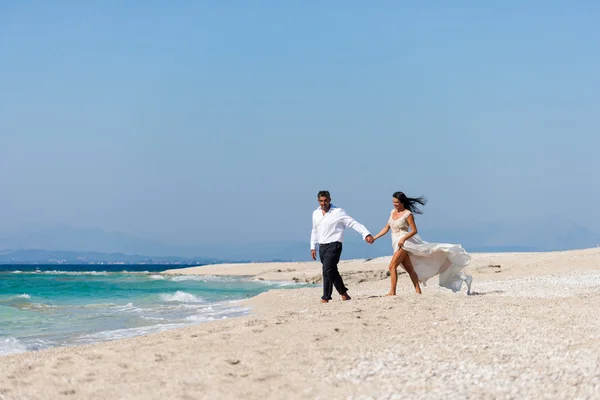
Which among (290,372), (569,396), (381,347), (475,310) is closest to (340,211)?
(475,310)

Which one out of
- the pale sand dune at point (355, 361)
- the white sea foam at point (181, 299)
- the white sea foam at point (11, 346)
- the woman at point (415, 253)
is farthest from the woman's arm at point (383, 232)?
the white sea foam at point (181, 299)

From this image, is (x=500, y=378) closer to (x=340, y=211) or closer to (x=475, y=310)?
(x=475, y=310)

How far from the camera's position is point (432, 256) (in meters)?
13.3

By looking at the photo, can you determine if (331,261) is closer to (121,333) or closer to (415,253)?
(415,253)

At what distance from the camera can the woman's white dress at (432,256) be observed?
12508 mm

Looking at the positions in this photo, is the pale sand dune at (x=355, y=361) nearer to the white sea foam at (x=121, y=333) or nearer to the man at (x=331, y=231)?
the man at (x=331, y=231)

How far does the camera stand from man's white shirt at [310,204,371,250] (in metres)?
12.7

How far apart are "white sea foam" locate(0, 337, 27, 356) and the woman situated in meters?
6.70

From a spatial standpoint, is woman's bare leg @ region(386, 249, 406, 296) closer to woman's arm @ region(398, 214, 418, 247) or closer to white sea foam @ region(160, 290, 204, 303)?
woman's arm @ region(398, 214, 418, 247)

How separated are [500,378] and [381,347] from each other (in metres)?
1.51

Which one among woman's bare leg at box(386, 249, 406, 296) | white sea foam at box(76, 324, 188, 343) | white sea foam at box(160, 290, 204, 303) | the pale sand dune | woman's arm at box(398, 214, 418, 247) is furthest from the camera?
white sea foam at box(160, 290, 204, 303)

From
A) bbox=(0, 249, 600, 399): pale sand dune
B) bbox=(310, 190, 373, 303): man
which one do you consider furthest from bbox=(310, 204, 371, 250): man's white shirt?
bbox=(0, 249, 600, 399): pale sand dune

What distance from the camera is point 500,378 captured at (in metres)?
6.25

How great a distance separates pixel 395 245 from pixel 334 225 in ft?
3.98
